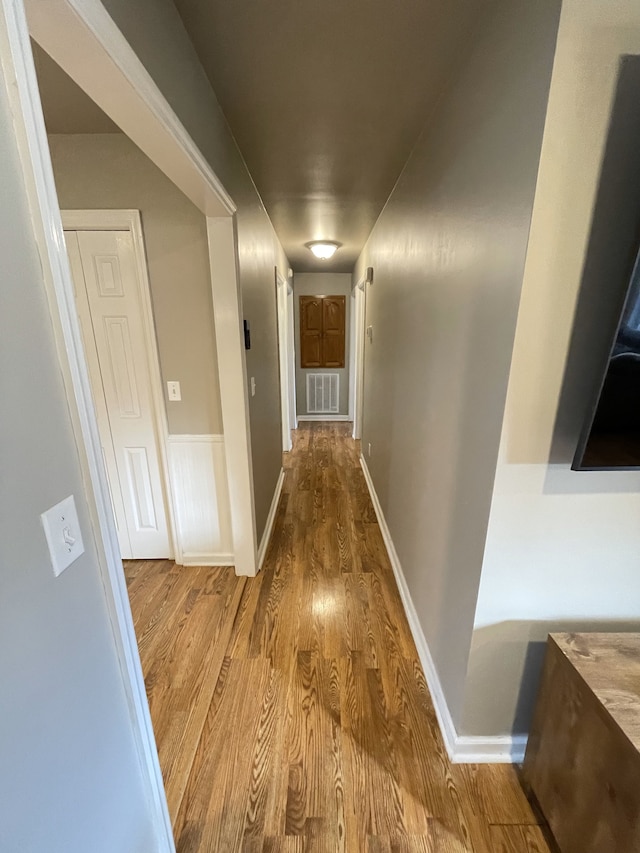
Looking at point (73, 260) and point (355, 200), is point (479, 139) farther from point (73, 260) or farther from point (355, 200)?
point (73, 260)

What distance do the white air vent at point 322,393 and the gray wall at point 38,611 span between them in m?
5.14

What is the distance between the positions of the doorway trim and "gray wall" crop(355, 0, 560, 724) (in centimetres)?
137

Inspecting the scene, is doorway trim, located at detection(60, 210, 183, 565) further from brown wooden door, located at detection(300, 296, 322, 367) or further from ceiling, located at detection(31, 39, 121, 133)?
brown wooden door, located at detection(300, 296, 322, 367)

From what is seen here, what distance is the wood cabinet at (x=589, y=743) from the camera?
794 mm

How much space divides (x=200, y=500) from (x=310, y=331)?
3.86m

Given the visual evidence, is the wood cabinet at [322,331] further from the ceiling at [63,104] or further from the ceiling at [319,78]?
the ceiling at [63,104]

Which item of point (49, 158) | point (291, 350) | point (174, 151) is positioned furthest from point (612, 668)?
point (291, 350)

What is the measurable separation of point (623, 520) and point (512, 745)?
884mm

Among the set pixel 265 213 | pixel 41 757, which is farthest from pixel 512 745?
pixel 265 213

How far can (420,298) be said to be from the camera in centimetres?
Answer: 168

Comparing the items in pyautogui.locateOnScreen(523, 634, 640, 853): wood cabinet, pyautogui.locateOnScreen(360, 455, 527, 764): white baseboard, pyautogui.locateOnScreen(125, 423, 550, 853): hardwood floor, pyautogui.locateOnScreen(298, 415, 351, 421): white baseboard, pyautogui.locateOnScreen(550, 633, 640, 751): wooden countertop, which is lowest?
pyautogui.locateOnScreen(125, 423, 550, 853): hardwood floor

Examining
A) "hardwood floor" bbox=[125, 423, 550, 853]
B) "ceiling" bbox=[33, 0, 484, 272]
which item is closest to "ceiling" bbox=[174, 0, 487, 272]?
"ceiling" bbox=[33, 0, 484, 272]

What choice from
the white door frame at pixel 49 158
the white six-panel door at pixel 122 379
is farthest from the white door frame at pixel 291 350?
the white door frame at pixel 49 158

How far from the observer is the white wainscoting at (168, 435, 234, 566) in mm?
2123
